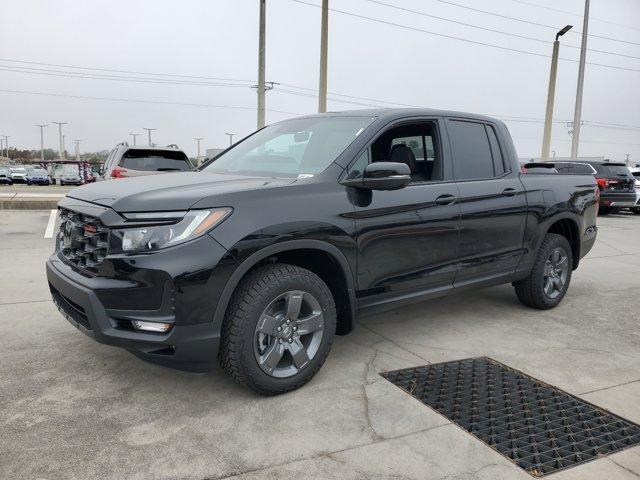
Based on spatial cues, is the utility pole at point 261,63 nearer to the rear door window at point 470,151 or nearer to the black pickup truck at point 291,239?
the black pickup truck at point 291,239

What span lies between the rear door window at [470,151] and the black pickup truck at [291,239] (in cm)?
1

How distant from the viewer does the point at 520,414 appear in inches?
120

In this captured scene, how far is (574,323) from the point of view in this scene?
484 cm

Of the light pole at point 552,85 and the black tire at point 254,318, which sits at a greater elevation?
the light pole at point 552,85

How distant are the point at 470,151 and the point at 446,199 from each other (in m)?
0.66

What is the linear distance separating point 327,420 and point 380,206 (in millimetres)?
1397

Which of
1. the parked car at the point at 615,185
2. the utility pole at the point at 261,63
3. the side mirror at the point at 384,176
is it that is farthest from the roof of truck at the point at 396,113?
the utility pole at the point at 261,63

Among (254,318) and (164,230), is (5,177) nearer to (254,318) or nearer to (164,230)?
(164,230)

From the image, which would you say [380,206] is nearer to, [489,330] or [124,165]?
[489,330]

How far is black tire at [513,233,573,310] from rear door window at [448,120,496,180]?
40.4 inches

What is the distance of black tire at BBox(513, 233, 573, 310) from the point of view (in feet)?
16.3

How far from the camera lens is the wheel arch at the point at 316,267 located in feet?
9.42

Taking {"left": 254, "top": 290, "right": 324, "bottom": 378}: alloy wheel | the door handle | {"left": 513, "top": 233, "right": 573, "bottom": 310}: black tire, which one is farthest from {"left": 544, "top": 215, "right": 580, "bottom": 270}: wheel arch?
{"left": 254, "top": 290, "right": 324, "bottom": 378}: alloy wheel

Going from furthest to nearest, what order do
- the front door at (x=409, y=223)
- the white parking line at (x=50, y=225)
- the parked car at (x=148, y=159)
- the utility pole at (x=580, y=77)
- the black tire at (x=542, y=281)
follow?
the utility pole at (x=580, y=77), the parked car at (x=148, y=159), the white parking line at (x=50, y=225), the black tire at (x=542, y=281), the front door at (x=409, y=223)
